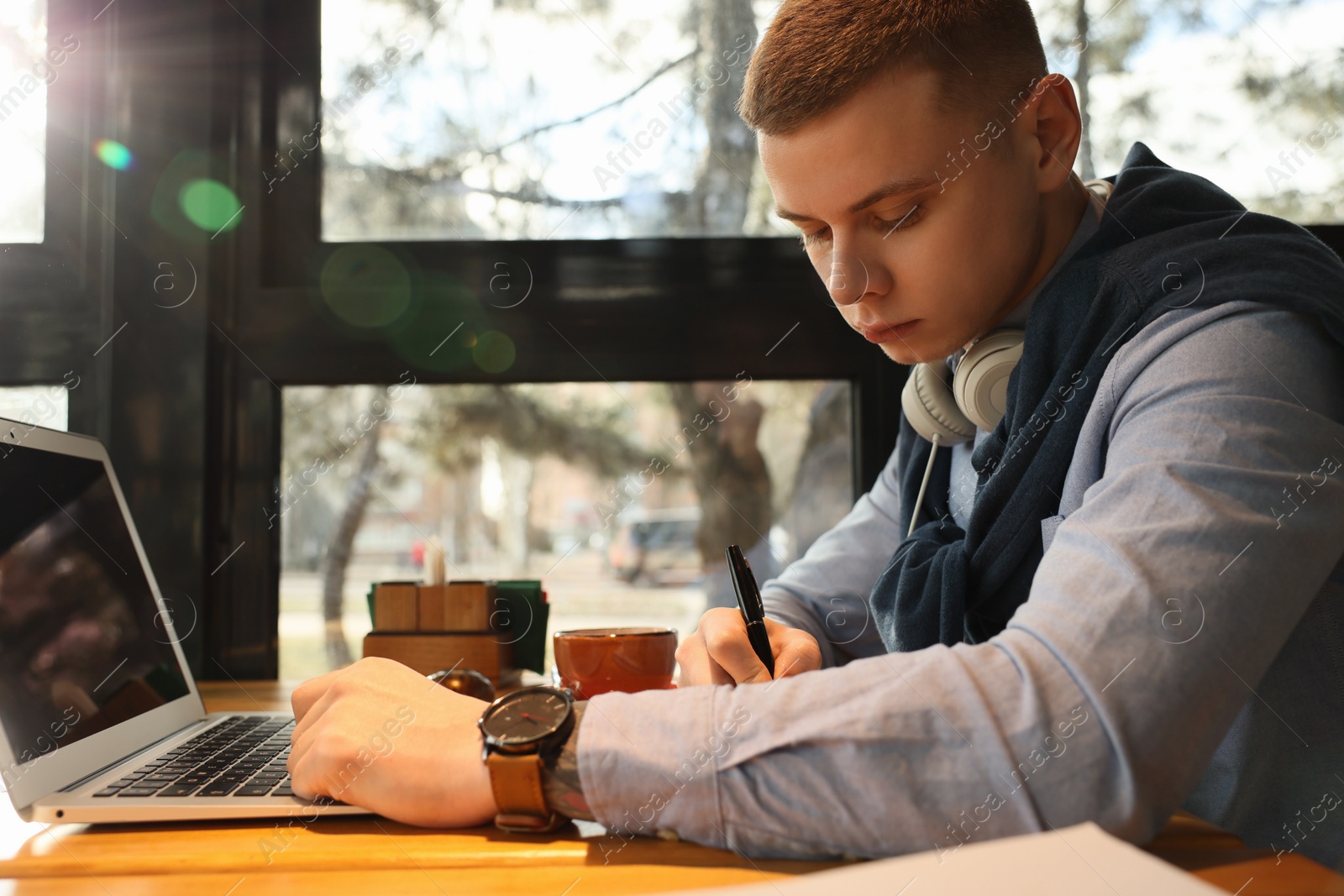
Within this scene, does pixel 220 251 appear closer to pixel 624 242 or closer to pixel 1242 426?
pixel 624 242

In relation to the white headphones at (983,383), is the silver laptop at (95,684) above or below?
below

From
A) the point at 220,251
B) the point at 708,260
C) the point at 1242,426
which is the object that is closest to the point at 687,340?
the point at 708,260

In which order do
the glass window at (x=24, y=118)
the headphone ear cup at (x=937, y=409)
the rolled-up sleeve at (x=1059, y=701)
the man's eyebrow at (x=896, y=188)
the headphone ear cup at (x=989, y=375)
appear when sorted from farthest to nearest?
the glass window at (x=24, y=118) < the headphone ear cup at (x=937, y=409) < the headphone ear cup at (x=989, y=375) < the man's eyebrow at (x=896, y=188) < the rolled-up sleeve at (x=1059, y=701)

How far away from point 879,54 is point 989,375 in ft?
1.08

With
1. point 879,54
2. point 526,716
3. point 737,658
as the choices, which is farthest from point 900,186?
point 526,716

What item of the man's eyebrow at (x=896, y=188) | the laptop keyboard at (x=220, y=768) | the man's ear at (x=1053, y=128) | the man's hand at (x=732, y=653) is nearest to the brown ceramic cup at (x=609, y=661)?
the man's hand at (x=732, y=653)

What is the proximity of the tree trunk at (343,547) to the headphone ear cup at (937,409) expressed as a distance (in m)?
0.92

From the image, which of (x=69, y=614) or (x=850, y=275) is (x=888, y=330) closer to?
(x=850, y=275)

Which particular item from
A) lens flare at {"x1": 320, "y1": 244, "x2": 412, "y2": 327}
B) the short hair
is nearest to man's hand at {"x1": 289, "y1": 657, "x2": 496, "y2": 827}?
the short hair

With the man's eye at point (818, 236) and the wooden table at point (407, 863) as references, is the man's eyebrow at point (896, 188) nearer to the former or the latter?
the man's eye at point (818, 236)

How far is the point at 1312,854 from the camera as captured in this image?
82cm

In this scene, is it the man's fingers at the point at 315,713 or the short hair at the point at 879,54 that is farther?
the short hair at the point at 879,54

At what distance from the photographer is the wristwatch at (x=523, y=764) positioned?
2.03ft

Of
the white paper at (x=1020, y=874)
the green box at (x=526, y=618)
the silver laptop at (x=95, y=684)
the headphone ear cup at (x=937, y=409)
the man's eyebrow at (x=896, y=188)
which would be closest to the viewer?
the white paper at (x=1020, y=874)
